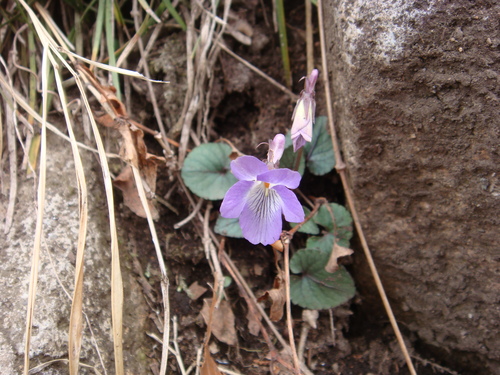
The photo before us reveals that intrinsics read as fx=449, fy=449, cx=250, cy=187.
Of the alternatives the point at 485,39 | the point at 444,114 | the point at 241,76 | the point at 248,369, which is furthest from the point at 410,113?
the point at 248,369

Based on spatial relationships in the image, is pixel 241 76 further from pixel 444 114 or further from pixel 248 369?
pixel 248 369

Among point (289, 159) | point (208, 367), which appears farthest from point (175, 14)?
point (208, 367)

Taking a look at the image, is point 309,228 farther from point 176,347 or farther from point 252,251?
point 176,347

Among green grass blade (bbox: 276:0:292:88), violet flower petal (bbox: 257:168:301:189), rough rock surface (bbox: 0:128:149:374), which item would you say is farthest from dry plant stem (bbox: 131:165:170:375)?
green grass blade (bbox: 276:0:292:88)

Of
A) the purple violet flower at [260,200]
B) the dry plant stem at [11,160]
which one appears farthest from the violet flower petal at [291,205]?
the dry plant stem at [11,160]

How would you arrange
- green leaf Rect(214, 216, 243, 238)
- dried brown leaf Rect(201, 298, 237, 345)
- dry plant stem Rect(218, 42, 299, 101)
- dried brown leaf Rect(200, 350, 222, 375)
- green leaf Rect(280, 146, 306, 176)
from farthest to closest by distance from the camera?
dry plant stem Rect(218, 42, 299, 101) → green leaf Rect(280, 146, 306, 176) → green leaf Rect(214, 216, 243, 238) → dried brown leaf Rect(201, 298, 237, 345) → dried brown leaf Rect(200, 350, 222, 375)

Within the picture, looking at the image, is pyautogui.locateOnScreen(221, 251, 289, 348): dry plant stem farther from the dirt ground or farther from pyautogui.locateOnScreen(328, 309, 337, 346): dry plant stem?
pyautogui.locateOnScreen(328, 309, 337, 346): dry plant stem
